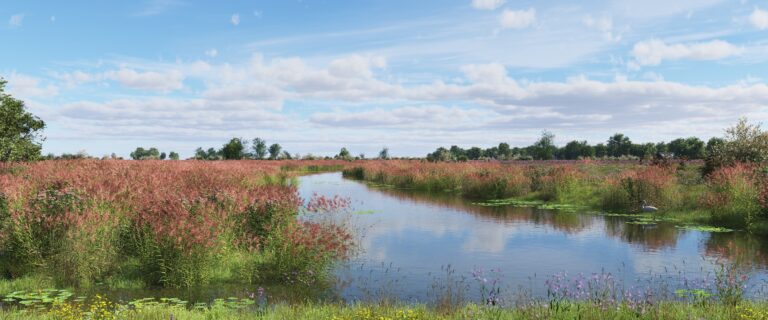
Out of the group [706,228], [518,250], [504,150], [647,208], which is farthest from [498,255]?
[504,150]

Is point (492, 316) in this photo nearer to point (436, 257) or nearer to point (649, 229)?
point (436, 257)

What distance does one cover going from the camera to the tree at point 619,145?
101625 mm

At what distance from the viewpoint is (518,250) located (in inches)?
579

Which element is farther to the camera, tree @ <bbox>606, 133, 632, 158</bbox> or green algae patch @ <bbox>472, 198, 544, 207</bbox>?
tree @ <bbox>606, 133, 632, 158</bbox>

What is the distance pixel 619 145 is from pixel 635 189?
87.9 metres

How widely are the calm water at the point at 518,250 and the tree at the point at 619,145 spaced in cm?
8829

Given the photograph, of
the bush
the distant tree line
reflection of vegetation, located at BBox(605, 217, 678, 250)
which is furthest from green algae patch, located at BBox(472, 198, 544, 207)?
the distant tree line

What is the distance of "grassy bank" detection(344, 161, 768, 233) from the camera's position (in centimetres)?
1916

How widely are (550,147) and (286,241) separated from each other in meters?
105

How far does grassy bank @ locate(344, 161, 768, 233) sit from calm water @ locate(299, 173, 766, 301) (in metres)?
2.08

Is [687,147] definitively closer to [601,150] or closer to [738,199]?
[601,150]

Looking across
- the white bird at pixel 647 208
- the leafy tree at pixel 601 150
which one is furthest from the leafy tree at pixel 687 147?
the white bird at pixel 647 208

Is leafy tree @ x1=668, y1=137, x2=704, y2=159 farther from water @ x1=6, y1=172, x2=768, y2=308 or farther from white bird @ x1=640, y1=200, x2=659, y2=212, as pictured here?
water @ x1=6, y1=172, x2=768, y2=308

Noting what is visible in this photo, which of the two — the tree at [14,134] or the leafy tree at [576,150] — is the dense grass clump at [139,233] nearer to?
the tree at [14,134]
